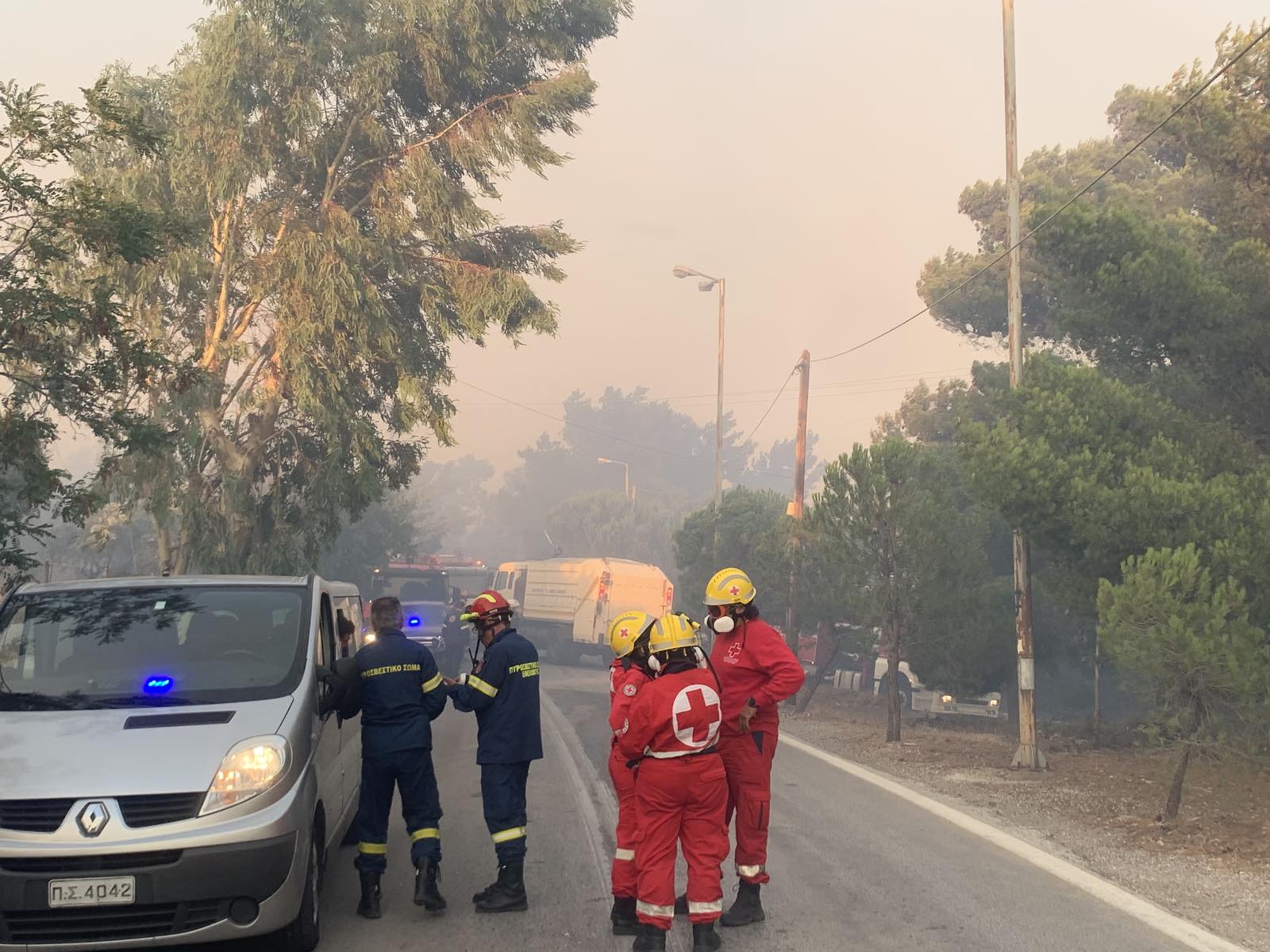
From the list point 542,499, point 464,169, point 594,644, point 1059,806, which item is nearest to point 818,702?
point 594,644

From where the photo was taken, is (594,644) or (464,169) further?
(594,644)

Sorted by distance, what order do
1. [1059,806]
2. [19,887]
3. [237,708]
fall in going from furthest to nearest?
[1059,806], [237,708], [19,887]

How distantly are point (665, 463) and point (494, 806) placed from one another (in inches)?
5320

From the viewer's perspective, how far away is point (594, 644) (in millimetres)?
38562

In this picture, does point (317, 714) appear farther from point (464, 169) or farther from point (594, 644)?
point (594, 644)

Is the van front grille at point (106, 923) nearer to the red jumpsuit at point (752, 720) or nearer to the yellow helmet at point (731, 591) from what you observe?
the red jumpsuit at point (752, 720)

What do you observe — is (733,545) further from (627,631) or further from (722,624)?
(627,631)

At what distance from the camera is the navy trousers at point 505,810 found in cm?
659

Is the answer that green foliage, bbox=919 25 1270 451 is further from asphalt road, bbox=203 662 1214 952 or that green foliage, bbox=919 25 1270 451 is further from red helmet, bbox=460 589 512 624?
red helmet, bbox=460 589 512 624

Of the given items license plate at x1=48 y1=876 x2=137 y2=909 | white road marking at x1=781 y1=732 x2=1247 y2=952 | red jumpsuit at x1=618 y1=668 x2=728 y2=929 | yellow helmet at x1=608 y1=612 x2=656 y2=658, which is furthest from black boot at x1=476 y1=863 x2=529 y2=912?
white road marking at x1=781 y1=732 x2=1247 y2=952

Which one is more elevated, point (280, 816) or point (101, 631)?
point (101, 631)

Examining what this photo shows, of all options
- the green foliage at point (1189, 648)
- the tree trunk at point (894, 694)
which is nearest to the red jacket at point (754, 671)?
the green foliage at point (1189, 648)

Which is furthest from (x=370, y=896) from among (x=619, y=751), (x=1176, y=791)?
(x=1176, y=791)

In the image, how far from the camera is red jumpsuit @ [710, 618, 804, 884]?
6.47m
